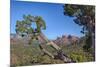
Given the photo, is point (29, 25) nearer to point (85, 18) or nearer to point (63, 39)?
point (63, 39)

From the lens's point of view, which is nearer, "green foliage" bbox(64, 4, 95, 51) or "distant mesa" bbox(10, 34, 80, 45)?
"distant mesa" bbox(10, 34, 80, 45)

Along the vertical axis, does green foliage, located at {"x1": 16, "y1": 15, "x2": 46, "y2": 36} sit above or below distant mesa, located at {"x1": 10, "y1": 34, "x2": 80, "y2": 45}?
above

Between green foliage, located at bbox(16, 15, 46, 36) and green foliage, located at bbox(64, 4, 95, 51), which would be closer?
green foliage, located at bbox(16, 15, 46, 36)

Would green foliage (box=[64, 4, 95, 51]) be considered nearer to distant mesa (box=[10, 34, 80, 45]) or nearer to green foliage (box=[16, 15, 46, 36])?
distant mesa (box=[10, 34, 80, 45])

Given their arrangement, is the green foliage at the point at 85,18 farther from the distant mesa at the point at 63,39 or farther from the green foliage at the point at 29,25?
the green foliage at the point at 29,25

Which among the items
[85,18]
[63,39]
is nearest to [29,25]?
[63,39]

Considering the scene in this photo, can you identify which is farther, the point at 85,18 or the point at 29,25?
the point at 85,18

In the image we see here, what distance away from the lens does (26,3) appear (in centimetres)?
170

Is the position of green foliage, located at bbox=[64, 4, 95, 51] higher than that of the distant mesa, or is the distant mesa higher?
green foliage, located at bbox=[64, 4, 95, 51]

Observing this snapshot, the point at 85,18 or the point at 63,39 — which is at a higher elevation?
the point at 85,18

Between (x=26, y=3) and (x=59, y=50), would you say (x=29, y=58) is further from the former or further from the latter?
(x=26, y=3)

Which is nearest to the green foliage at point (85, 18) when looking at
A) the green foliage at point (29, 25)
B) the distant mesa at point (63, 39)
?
the distant mesa at point (63, 39)

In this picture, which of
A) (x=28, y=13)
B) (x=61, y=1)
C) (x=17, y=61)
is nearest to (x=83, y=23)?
(x=61, y=1)

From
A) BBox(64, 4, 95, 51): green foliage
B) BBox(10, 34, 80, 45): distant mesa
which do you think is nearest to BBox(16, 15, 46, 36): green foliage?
BBox(10, 34, 80, 45): distant mesa
